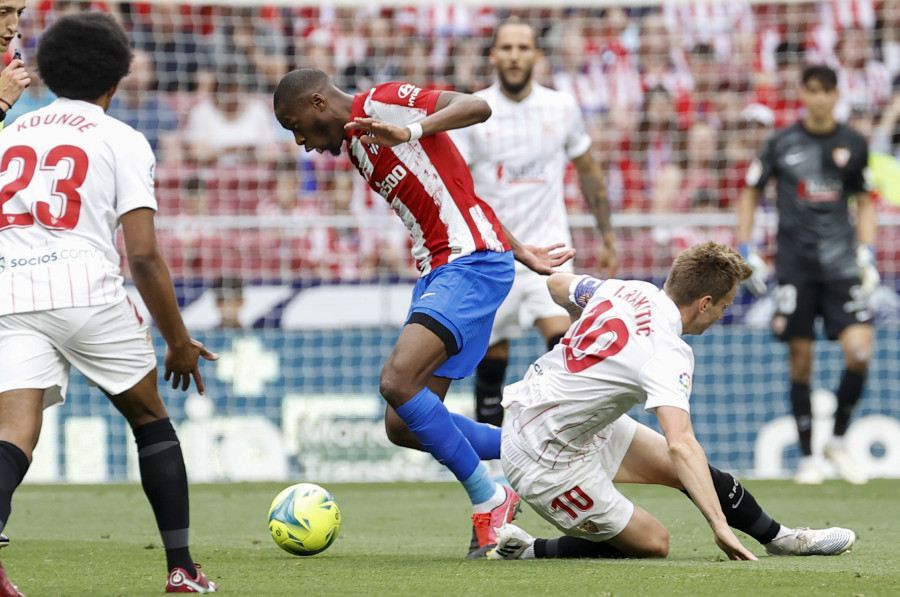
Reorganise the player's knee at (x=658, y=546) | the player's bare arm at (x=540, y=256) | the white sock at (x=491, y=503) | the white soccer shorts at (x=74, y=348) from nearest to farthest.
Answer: the white soccer shorts at (x=74, y=348) < the player's knee at (x=658, y=546) < the white sock at (x=491, y=503) < the player's bare arm at (x=540, y=256)

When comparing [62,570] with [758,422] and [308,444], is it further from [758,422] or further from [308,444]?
[758,422]

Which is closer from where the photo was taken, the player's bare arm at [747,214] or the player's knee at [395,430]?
the player's knee at [395,430]

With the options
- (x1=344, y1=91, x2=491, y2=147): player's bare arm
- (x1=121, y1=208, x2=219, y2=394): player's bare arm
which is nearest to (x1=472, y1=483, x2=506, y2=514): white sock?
(x1=344, y1=91, x2=491, y2=147): player's bare arm

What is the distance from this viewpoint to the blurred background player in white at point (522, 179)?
25.9ft

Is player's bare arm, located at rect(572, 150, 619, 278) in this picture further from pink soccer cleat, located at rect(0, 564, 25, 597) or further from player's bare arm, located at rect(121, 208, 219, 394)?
pink soccer cleat, located at rect(0, 564, 25, 597)

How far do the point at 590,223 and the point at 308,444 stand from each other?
3.19m

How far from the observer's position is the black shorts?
29.8 ft

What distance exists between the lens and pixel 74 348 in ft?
12.8

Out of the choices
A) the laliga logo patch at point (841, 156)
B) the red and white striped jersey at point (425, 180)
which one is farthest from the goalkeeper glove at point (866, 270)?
the red and white striped jersey at point (425, 180)

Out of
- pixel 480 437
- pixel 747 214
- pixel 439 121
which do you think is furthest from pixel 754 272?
pixel 439 121

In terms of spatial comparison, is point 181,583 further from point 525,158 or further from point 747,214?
point 747,214

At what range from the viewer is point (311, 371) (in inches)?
415

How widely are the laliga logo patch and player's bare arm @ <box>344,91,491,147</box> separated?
4872 millimetres

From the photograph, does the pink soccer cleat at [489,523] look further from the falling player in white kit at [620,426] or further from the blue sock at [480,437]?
the blue sock at [480,437]
